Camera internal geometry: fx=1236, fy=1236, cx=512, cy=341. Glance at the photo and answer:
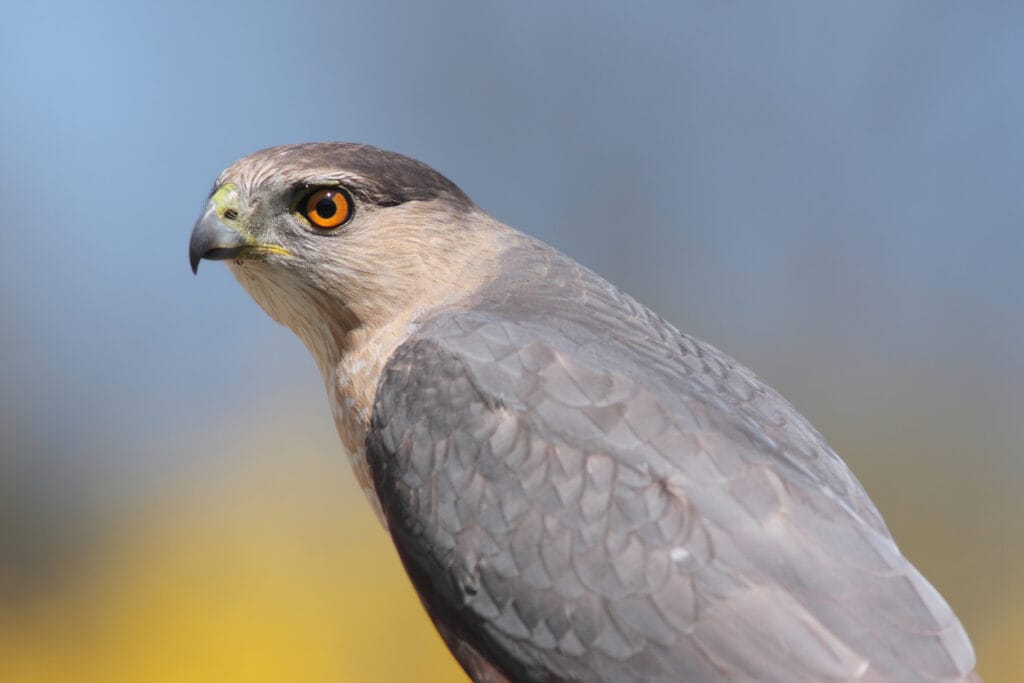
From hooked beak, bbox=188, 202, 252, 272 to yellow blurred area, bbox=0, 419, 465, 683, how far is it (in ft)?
9.67

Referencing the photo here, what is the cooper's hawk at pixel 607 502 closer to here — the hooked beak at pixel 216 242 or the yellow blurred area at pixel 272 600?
the hooked beak at pixel 216 242

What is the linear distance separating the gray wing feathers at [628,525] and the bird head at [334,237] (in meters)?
0.52

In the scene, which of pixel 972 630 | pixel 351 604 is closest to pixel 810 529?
pixel 351 604

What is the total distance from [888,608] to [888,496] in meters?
5.68

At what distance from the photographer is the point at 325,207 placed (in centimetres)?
389

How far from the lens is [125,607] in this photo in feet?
23.2

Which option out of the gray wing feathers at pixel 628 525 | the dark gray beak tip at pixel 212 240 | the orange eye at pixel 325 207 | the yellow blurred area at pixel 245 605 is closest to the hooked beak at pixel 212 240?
the dark gray beak tip at pixel 212 240

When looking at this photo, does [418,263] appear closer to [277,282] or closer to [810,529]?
[277,282]

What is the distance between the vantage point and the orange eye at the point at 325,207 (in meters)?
3.88

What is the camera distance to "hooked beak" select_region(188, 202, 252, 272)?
3805mm

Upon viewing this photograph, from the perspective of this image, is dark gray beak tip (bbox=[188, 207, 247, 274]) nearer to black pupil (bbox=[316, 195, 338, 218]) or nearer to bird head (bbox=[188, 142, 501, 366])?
bird head (bbox=[188, 142, 501, 366])

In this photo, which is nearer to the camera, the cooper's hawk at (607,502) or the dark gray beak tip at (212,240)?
the cooper's hawk at (607,502)

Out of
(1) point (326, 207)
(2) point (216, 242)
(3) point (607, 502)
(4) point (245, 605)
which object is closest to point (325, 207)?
(1) point (326, 207)

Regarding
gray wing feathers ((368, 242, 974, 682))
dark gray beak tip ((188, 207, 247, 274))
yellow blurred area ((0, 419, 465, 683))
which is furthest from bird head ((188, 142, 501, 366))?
yellow blurred area ((0, 419, 465, 683))
